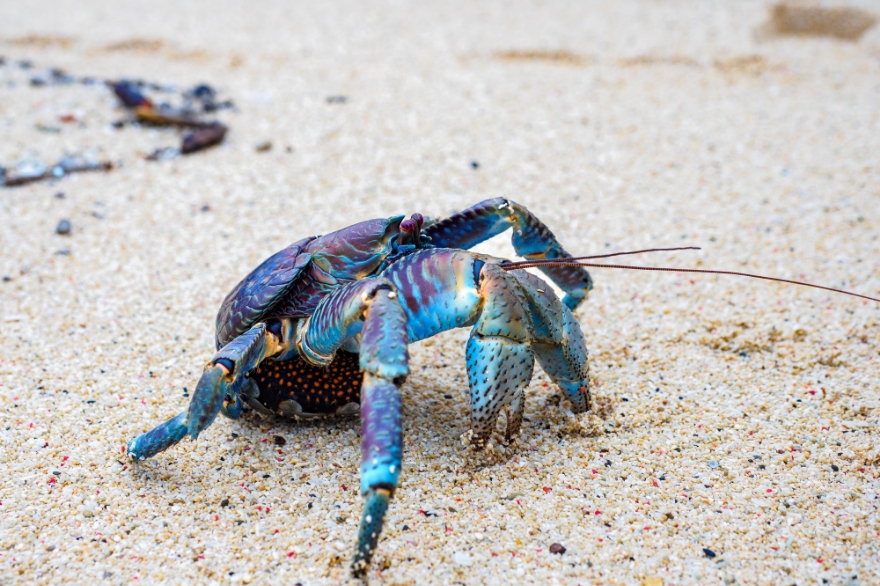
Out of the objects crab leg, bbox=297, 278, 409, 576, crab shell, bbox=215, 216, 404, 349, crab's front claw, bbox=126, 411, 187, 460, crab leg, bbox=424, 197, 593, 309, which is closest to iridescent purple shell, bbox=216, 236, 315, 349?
crab shell, bbox=215, 216, 404, 349

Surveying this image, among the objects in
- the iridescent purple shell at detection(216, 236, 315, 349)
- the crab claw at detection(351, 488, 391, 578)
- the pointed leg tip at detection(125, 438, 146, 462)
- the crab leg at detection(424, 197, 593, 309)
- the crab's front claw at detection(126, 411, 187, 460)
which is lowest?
the pointed leg tip at detection(125, 438, 146, 462)

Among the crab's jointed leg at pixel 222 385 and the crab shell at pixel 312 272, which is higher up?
the crab shell at pixel 312 272

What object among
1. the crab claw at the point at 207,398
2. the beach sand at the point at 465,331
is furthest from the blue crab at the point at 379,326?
the beach sand at the point at 465,331

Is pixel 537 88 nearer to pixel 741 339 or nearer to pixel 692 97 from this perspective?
pixel 692 97

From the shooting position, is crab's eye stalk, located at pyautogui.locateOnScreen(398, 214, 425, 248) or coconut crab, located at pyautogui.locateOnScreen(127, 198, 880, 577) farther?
crab's eye stalk, located at pyautogui.locateOnScreen(398, 214, 425, 248)

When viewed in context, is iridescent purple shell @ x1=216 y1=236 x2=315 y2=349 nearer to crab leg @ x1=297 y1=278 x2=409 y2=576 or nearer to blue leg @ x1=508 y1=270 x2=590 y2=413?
crab leg @ x1=297 y1=278 x2=409 y2=576

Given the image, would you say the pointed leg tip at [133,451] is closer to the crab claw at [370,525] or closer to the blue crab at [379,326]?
the blue crab at [379,326]
